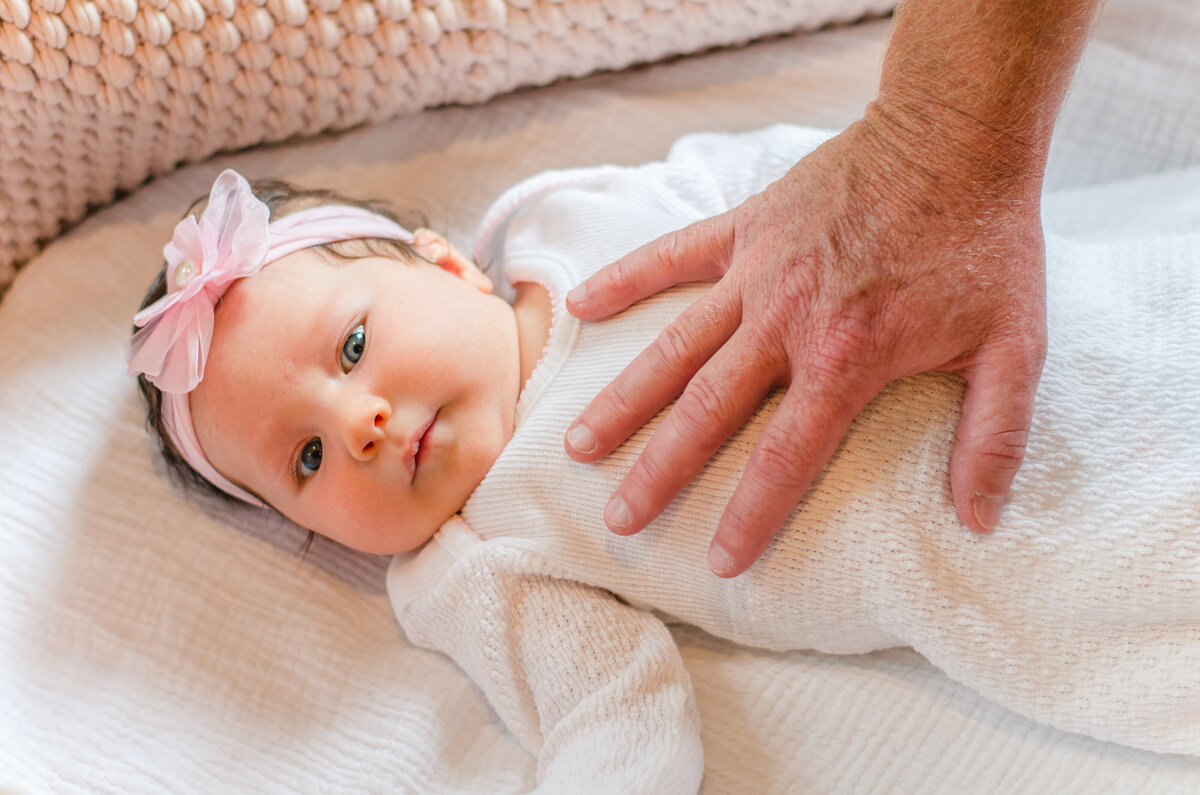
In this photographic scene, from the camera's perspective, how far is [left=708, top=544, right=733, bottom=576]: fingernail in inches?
38.5

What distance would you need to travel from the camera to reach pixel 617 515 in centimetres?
102

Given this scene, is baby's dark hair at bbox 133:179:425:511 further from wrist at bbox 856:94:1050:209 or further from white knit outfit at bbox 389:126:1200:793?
wrist at bbox 856:94:1050:209

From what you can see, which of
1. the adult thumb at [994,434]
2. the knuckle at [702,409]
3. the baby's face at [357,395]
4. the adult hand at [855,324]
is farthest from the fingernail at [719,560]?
the baby's face at [357,395]

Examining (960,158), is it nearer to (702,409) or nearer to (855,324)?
(855,324)

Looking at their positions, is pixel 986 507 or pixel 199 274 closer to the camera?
pixel 986 507

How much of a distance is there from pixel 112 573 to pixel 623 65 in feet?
3.71

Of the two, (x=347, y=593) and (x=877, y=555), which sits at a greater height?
(x=877, y=555)

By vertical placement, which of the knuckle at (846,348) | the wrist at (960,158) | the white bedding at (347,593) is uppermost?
the wrist at (960,158)

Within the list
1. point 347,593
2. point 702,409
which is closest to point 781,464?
point 702,409

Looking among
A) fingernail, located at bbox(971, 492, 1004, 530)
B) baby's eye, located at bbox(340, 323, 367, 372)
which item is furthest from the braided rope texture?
fingernail, located at bbox(971, 492, 1004, 530)

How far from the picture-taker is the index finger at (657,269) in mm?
1066

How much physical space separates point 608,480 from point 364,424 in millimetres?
293

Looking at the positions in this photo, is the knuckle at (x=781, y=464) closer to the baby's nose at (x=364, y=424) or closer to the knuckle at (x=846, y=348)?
the knuckle at (x=846, y=348)

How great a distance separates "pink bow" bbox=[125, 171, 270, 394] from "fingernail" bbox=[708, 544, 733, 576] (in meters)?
0.66
